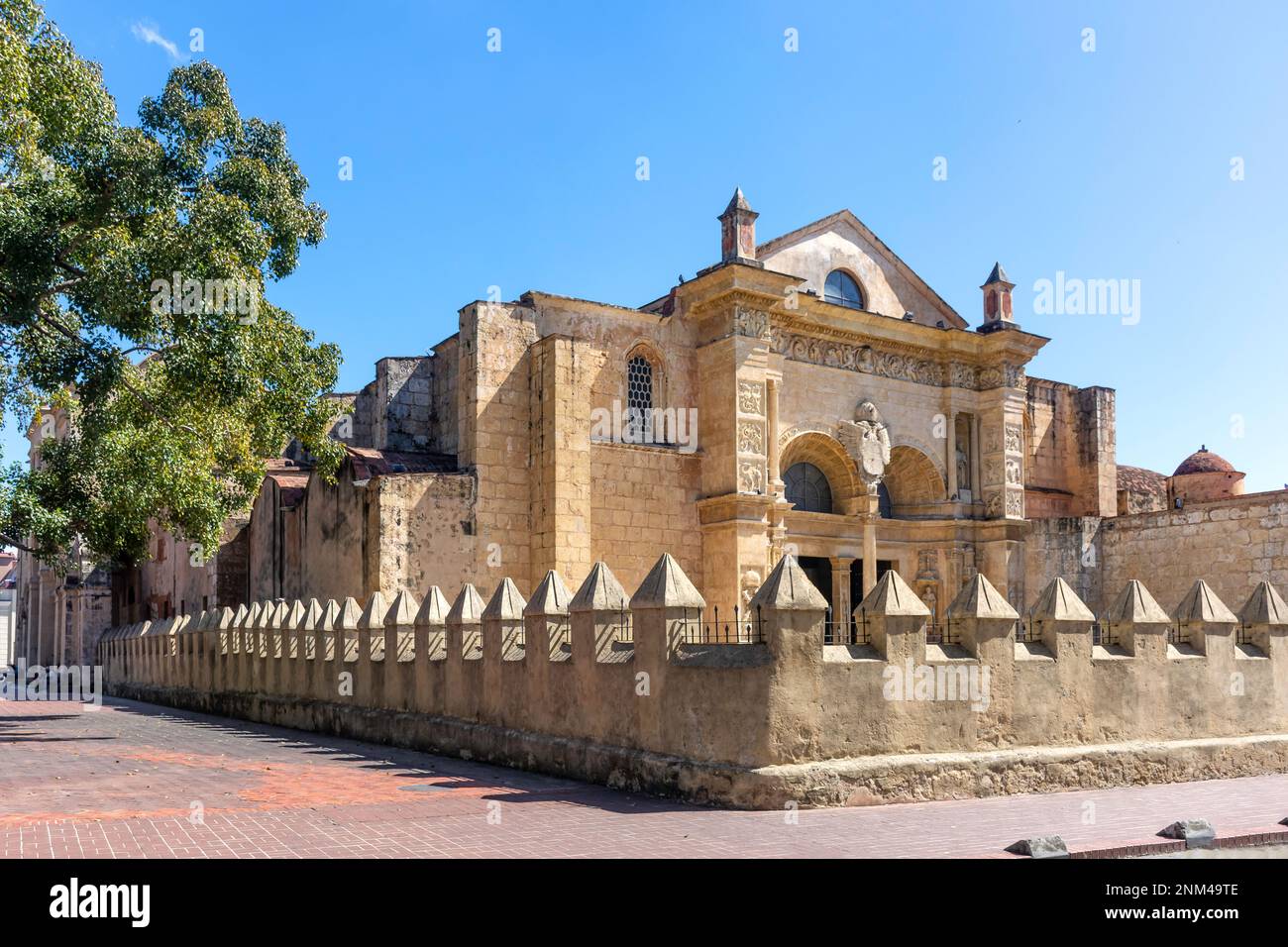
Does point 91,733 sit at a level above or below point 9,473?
below

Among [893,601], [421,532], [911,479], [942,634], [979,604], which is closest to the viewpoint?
[893,601]

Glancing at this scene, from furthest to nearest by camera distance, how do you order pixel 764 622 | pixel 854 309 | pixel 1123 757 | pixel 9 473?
pixel 854 309 < pixel 9 473 < pixel 1123 757 < pixel 764 622

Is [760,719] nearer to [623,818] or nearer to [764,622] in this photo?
[764,622]

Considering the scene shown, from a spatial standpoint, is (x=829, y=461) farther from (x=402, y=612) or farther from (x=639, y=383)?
(x=402, y=612)

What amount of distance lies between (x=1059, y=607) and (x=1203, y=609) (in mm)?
2399

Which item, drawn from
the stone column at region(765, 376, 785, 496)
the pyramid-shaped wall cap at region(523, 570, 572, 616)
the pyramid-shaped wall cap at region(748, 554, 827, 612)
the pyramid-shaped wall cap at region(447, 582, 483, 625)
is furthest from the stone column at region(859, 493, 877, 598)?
the pyramid-shaped wall cap at region(748, 554, 827, 612)

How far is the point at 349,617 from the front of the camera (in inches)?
652

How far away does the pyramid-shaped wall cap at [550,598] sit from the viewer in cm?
1172

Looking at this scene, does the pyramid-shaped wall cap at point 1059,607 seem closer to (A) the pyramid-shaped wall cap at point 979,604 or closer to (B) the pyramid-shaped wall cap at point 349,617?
(A) the pyramid-shaped wall cap at point 979,604

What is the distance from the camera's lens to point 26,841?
24.8 feet

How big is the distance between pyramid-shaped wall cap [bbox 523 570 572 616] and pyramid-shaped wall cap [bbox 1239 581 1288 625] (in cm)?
804

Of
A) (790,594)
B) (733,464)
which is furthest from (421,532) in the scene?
(790,594)

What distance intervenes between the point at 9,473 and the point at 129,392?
401 centimetres

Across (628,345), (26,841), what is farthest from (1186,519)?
(26,841)
